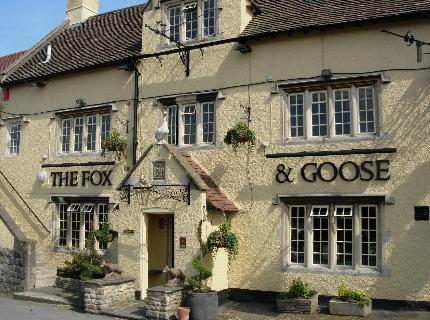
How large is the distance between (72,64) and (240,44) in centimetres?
707

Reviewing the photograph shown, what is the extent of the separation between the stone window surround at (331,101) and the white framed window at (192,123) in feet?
7.46

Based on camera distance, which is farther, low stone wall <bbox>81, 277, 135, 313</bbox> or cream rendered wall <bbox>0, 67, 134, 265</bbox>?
cream rendered wall <bbox>0, 67, 134, 265</bbox>

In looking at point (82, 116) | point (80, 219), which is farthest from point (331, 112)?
point (80, 219)

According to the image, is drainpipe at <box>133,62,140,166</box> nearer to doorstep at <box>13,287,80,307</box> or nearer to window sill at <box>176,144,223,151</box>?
window sill at <box>176,144,223,151</box>

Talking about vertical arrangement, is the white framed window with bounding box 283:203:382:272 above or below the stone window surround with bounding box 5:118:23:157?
below

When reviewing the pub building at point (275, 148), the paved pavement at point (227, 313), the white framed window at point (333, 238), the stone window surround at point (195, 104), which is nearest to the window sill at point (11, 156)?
the pub building at point (275, 148)

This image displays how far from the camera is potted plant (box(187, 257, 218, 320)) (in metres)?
12.2

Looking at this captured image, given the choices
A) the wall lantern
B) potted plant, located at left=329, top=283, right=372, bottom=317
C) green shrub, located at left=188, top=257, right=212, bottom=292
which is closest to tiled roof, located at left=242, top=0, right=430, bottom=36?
green shrub, located at left=188, top=257, right=212, bottom=292

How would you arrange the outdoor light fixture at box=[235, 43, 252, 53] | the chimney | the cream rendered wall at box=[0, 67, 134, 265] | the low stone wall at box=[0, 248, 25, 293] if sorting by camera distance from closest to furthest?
1. the outdoor light fixture at box=[235, 43, 252, 53]
2. the low stone wall at box=[0, 248, 25, 293]
3. the cream rendered wall at box=[0, 67, 134, 265]
4. the chimney

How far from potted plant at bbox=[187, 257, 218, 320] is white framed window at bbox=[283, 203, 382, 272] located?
2.43 meters

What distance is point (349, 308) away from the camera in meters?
12.3

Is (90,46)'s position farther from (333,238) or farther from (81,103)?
(333,238)

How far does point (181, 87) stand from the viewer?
51.9ft

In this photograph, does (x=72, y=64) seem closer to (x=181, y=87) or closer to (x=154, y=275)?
(x=181, y=87)
